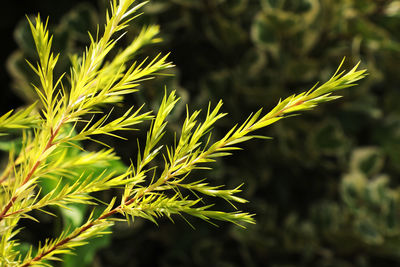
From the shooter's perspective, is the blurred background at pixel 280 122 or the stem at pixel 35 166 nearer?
the stem at pixel 35 166

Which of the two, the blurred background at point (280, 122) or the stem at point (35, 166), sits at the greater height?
the stem at point (35, 166)

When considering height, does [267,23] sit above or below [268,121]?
below

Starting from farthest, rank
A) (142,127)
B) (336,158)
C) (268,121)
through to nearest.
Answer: (336,158), (142,127), (268,121)

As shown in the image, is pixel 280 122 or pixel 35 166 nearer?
pixel 35 166

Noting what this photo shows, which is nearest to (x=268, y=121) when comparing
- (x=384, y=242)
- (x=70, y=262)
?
(x=70, y=262)

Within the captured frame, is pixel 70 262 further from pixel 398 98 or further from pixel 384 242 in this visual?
pixel 398 98

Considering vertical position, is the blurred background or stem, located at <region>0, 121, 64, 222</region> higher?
stem, located at <region>0, 121, 64, 222</region>

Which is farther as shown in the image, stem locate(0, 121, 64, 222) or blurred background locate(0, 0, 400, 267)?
blurred background locate(0, 0, 400, 267)

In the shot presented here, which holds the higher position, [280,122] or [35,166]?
[35,166]
